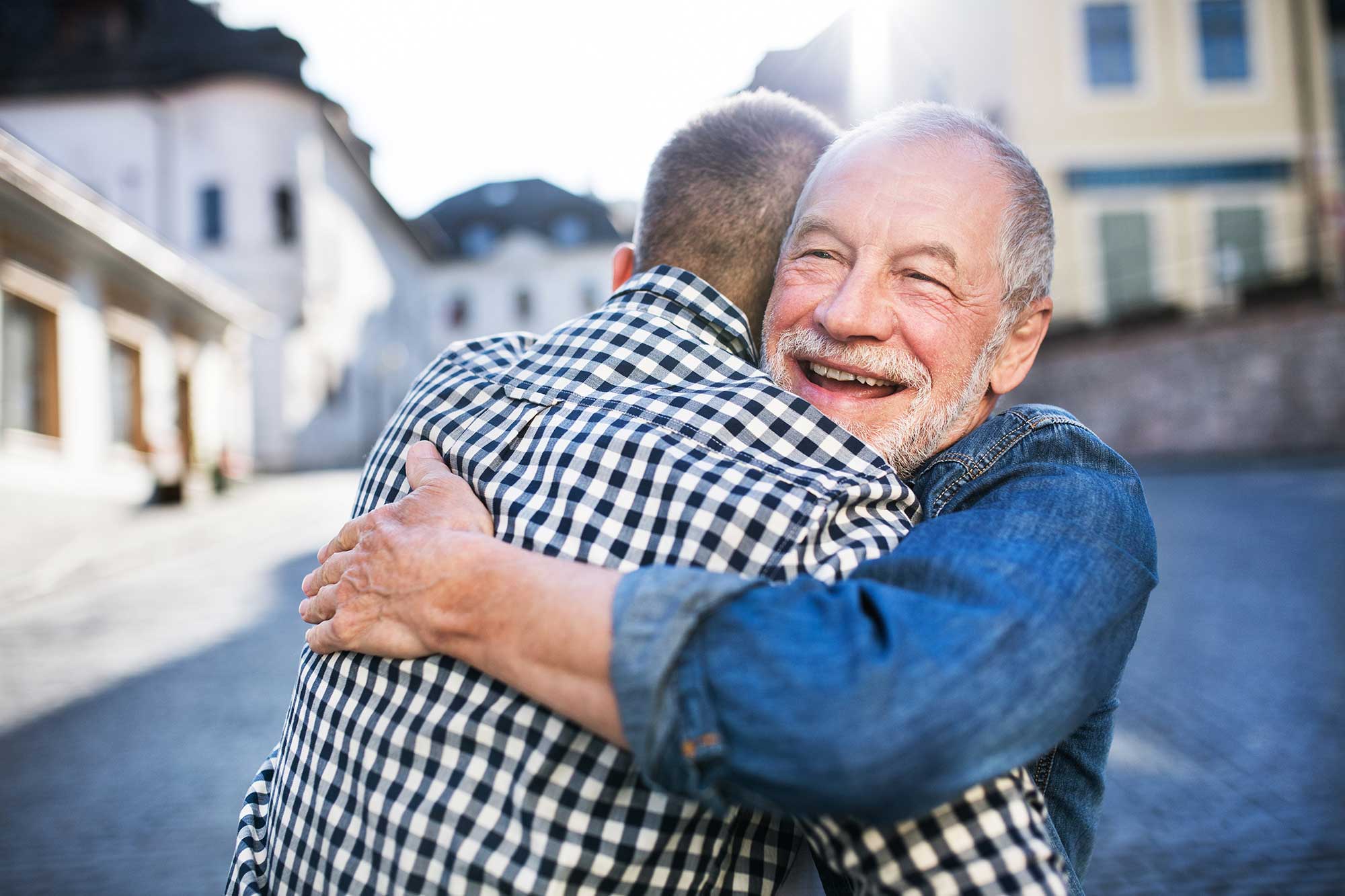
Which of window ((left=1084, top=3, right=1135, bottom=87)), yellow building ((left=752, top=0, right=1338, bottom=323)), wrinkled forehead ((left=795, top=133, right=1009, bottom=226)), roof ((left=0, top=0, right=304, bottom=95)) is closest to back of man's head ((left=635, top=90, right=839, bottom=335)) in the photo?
wrinkled forehead ((left=795, top=133, right=1009, bottom=226))

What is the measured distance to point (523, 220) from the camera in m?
52.3

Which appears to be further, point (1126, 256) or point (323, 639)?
point (1126, 256)

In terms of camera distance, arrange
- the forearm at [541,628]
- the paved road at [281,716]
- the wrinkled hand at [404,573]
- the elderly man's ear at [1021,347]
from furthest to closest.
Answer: the paved road at [281,716] → the elderly man's ear at [1021,347] → the wrinkled hand at [404,573] → the forearm at [541,628]

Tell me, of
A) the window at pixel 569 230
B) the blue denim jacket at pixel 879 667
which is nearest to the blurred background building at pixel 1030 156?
the blue denim jacket at pixel 879 667

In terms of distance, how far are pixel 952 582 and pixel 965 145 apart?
92 cm

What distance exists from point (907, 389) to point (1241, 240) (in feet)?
74.8

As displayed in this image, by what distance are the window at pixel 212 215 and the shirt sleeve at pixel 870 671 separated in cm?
3465

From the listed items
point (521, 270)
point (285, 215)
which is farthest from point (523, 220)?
point (285, 215)

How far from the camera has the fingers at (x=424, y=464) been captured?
1.52 m

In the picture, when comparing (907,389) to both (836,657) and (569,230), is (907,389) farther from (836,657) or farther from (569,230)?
(569,230)

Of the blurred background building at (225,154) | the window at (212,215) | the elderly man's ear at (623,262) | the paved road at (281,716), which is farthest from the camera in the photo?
the window at (212,215)

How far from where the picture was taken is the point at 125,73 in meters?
30.9

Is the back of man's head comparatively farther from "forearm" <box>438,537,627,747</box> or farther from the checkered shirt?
"forearm" <box>438,537,627,747</box>

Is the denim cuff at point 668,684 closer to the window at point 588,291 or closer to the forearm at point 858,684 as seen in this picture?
the forearm at point 858,684
